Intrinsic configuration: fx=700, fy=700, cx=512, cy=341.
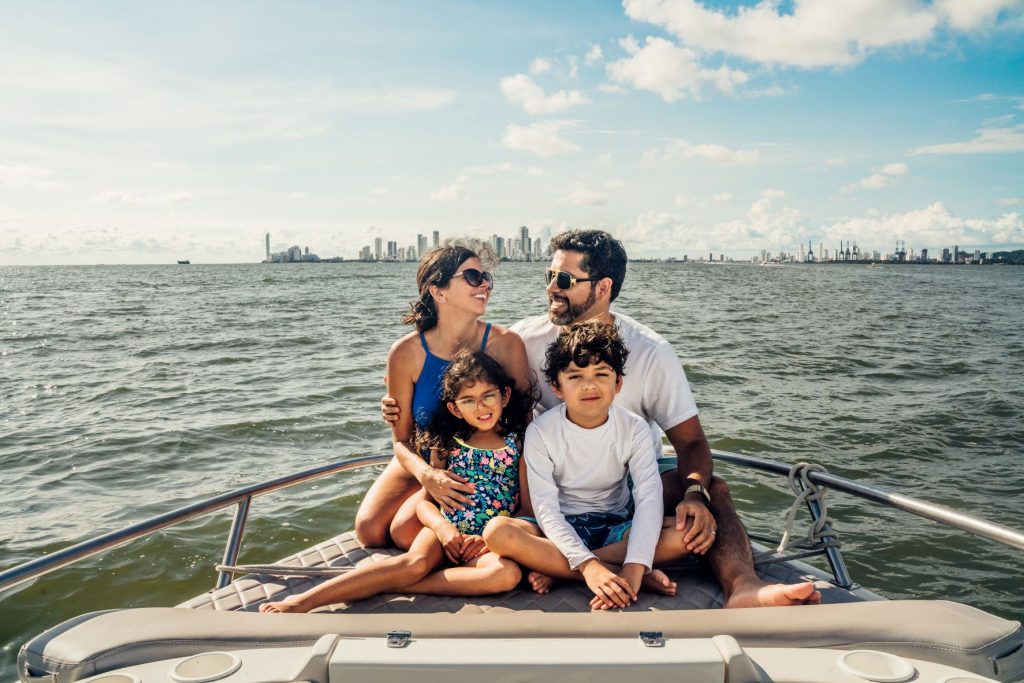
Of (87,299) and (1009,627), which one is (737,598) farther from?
(87,299)

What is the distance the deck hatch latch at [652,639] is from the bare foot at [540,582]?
1182 millimetres

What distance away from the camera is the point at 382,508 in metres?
3.71

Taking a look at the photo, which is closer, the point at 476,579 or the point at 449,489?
the point at 476,579

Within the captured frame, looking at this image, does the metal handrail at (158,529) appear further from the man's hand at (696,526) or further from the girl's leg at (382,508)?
the man's hand at (696,526)

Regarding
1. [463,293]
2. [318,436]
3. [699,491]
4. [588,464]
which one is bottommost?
[318,436]

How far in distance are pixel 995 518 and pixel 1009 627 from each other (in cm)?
640

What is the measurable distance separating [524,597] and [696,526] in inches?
32.5

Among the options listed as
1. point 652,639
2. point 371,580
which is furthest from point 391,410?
point 652,639

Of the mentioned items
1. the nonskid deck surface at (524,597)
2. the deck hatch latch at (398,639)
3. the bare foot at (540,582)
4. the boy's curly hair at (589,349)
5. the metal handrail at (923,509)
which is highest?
the boy's curly hair at (589,349)

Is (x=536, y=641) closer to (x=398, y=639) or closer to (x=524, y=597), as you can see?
(x=398, y=639)

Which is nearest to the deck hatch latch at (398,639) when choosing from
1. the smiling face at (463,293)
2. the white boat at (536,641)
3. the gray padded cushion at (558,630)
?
the white boat at (536,641)

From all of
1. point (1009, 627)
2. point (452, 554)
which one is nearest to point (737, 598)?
point (1009, 627)

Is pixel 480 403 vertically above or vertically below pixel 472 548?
above

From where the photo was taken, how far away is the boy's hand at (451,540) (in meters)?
3.17
